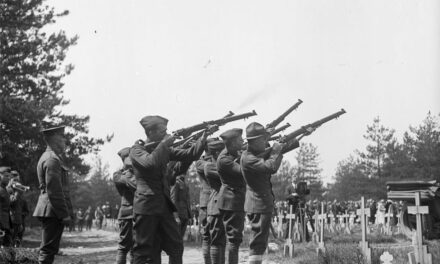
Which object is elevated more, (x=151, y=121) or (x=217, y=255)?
(x=151, y=121)

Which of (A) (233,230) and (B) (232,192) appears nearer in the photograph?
(A) (233,230)

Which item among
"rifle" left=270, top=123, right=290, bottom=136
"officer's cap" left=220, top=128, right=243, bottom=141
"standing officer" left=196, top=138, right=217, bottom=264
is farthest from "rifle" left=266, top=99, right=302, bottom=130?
"officer's cap" left=220, top=128, right=243, bottom=141

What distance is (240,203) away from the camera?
8.43 m

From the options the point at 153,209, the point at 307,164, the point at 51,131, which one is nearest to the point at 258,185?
the point at 153,209

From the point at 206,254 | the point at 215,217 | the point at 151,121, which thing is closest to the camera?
the point at 151,121

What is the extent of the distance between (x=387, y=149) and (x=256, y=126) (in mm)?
60827

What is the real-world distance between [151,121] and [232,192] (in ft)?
7.06

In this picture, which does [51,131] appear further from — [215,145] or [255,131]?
[255,131]

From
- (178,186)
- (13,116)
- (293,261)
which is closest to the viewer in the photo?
(178,186)

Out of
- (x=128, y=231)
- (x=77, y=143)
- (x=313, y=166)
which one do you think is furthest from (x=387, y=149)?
(x=128, y=231)

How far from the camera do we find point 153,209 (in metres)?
6.70

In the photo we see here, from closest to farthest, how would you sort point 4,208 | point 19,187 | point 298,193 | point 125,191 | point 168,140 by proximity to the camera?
1. point 168,140
2. point 125,191
3. point 4,208
4. point 19,187
5. point 298,193

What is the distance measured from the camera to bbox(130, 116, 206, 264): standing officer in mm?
6613

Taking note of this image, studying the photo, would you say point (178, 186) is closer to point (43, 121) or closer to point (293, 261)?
point (293, 261)
